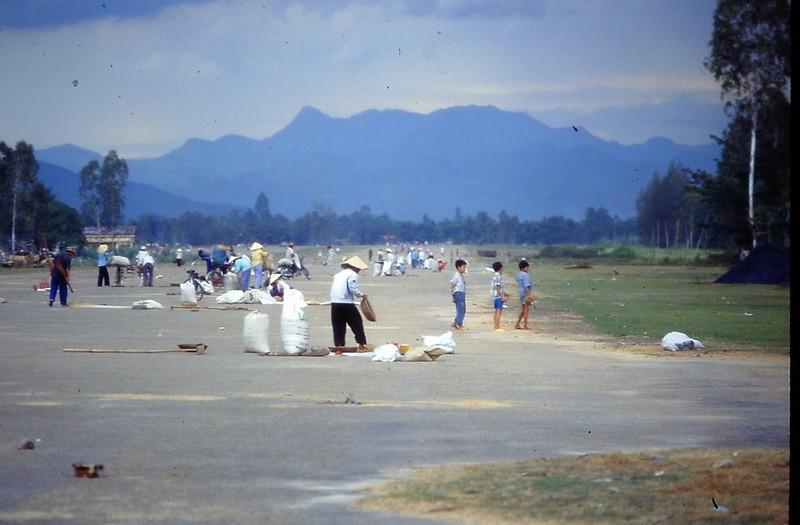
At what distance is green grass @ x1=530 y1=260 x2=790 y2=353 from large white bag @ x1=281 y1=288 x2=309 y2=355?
8721 mm

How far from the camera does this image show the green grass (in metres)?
29.4

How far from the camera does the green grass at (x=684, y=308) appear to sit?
96.6 feet

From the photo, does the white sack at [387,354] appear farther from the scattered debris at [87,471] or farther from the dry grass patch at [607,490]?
the scattered debris at [87,471]

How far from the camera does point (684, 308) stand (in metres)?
41.8

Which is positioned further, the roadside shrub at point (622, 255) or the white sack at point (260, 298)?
the roadside shrub at point (622, 255)

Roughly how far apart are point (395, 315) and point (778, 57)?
139ft

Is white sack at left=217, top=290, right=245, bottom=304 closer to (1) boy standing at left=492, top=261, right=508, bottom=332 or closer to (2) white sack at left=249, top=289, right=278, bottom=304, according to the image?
(2) white sack at left=249, top=289, right=278, bottom=304

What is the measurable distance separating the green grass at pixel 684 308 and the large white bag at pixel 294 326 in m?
8.72

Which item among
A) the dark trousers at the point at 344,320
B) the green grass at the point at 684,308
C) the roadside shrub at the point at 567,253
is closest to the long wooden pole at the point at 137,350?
the dark trousers at the point at 344,320

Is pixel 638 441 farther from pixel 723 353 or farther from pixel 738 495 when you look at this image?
pixel 723 353

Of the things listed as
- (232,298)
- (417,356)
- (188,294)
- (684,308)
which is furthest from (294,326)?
(684,308)

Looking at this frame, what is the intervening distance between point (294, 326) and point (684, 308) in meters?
22.1

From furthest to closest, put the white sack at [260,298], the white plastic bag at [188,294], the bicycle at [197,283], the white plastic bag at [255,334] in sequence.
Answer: the bicycle at [197,283], the white sack at [260,298], the white plastic bag at [188,294], the white plastic bag at [255,334]

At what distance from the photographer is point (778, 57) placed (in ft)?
235
